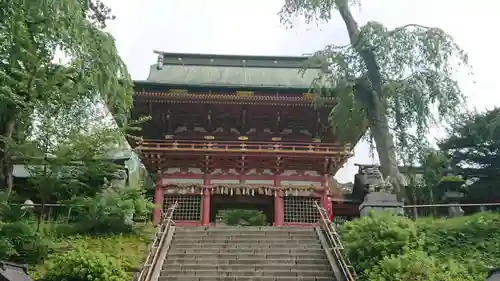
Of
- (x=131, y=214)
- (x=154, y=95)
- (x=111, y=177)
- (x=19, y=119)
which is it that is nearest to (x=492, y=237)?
(x=131, y=214)

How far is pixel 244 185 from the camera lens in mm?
20766

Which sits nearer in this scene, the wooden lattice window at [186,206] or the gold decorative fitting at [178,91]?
the wooden lattice window at [186,206]

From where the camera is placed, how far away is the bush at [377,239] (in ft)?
37.5

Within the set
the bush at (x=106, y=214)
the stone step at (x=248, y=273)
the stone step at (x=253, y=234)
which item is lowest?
the stone step at (x=248, y=273)

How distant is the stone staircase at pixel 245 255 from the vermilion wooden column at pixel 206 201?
4.65 meters

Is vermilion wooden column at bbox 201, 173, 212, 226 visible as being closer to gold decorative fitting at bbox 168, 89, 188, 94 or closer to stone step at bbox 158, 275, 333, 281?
gold decorative fitting at bbox 168, 89, 188, 94

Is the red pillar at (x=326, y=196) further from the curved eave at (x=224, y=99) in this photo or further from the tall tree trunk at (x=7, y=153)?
the tall tree trunk at (x=7, y=153)

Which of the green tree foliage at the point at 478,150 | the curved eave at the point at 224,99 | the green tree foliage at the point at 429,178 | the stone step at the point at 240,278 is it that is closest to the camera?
the stone step at the point at 240,278

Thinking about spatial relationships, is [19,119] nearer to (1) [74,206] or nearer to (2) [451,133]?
(1) [74,206]

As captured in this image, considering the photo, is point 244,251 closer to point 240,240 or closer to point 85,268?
point 240,240

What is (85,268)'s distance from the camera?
10.6m

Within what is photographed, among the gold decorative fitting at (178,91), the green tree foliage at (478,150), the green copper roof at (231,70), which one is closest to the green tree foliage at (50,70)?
the gold decorative fitting at (178,91)

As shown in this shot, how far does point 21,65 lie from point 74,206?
15.3ft

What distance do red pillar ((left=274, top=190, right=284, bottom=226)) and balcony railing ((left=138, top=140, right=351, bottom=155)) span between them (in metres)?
1.83
